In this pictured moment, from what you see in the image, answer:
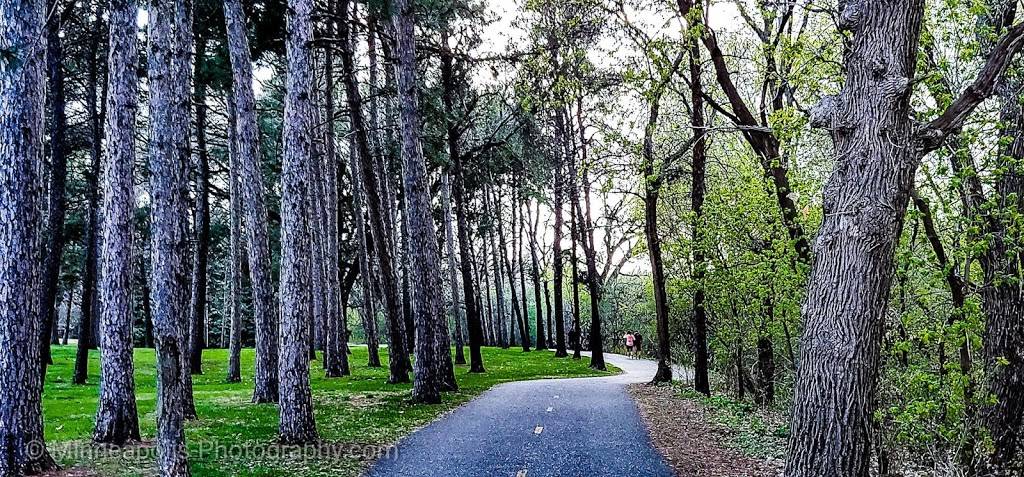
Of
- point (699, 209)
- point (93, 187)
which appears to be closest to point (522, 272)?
point (93, 187)

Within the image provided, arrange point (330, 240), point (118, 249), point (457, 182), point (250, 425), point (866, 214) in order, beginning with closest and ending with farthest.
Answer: point (866, 214) → point (118, 249) → point (250, 425) → point (330, 240) → point (457, 182)

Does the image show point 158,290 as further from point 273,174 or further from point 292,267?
point 273,174

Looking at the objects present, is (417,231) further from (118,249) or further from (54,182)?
(54,182)

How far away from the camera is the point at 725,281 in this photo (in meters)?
13.5

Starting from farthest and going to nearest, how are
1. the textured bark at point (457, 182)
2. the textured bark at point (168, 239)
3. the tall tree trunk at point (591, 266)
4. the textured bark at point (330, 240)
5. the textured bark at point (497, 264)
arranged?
the textured bark at point (497, 264) < the tall tree trunk at point (591, 266) < the textured bark at point (457, 182) < the textured bark at point (330, 240) < the textured bark at point (168, 239)

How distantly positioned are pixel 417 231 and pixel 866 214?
37.1 feet

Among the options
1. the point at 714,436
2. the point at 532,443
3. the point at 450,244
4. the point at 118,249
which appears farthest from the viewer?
the point at 450,244

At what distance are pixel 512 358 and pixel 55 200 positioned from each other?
71.1 ft

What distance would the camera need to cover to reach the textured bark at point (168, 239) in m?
6.39

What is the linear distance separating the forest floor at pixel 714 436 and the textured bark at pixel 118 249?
7.33 metres

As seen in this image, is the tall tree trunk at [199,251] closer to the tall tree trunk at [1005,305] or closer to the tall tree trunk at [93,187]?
the tall tree trunk at [93,187]

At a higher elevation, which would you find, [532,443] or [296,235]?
[296,235]

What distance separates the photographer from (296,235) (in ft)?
34.4

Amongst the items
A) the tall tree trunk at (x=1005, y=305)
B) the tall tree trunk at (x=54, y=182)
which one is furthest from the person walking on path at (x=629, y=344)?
the tall tree trunk at (x=1005, y=305)
